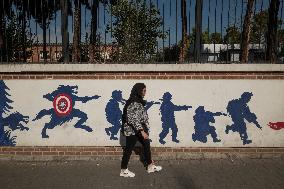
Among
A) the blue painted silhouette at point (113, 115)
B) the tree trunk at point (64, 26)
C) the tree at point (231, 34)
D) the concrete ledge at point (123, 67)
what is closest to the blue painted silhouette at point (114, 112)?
the blue painted silhouette at point (113, 115)

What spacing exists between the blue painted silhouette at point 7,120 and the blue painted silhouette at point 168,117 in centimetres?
291

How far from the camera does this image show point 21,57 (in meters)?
7.40

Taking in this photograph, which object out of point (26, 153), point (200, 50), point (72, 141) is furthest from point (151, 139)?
point (26, 153)

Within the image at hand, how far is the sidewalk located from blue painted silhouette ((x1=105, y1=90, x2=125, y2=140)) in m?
0.63

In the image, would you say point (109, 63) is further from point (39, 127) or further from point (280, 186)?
point (280, 186)

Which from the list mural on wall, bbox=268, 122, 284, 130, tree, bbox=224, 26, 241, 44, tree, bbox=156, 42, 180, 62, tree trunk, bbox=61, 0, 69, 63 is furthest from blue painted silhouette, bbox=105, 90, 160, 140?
mural on wall, bbox=268, 122, 284, 130

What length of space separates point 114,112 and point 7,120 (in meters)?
2.30

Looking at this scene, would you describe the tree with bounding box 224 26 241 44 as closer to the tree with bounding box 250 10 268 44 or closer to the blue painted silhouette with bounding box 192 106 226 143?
the tree with bounding box 250 10 268 44

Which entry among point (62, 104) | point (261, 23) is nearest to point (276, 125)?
point (261, 23)

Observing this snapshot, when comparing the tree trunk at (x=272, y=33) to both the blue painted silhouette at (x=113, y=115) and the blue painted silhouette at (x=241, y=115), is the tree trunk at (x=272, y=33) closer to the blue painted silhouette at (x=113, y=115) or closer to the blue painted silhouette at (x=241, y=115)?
the blue painted silhouette at (x=241, y=115)

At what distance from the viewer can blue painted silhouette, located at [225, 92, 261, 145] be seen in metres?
6.81

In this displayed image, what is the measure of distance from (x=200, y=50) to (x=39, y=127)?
3.89 metres

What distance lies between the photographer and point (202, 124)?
6.83 metres

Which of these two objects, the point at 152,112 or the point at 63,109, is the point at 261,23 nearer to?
the point at 152,112
